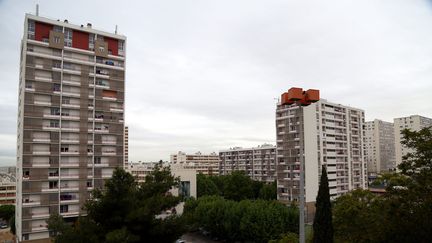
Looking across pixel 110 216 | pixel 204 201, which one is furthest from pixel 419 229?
pixel 204 201

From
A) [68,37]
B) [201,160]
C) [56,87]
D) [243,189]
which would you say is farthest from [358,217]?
[201,160]

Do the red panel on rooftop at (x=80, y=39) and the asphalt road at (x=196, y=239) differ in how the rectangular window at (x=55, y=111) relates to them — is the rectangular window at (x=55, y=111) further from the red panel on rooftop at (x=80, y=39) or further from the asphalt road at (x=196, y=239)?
the asphalt road at (x=196, y=239)

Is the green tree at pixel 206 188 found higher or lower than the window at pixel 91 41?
lower

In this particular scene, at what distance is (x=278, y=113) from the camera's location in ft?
161

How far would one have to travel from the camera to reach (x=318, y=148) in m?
45.9

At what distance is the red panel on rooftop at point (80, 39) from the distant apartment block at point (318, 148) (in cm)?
2807

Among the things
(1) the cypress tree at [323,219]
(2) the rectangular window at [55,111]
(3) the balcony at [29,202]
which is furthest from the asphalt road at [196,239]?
(1) the cypress tree at [323,219]

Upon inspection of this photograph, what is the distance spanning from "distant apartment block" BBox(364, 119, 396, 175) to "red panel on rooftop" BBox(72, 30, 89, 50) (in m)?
80.4

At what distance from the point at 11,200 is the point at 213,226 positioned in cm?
5222

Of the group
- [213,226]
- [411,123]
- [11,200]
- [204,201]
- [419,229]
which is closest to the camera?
[419,229]

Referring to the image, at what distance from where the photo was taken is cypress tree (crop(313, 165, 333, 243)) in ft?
41.4

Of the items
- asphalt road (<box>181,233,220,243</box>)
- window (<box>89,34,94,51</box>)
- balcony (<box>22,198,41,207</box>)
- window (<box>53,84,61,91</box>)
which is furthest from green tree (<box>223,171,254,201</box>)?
window (<box>53,84,61,91</box>)

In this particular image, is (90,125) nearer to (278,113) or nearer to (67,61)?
(67,61)

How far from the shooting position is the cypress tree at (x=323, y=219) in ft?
41.4
